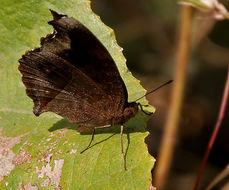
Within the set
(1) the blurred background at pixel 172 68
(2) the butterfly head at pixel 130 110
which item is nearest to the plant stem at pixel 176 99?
(2) the butterfly head at pixel 130 110

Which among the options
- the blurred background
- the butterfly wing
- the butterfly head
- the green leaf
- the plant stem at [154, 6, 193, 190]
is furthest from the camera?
the blurred background

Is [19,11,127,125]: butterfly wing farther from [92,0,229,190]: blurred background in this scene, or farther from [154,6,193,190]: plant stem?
[92,0,229,190]: blurred background

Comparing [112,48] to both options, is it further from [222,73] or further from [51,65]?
[222,73]

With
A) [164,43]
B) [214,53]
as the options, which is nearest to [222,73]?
[214,53]

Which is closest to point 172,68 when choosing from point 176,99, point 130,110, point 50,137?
point 176,99

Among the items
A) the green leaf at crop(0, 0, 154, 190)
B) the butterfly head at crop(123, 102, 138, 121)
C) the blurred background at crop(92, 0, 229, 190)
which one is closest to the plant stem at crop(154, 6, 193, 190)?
the green leaf at crop(0, 0, 154, 190)

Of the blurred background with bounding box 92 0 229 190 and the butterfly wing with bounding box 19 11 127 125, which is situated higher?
the butterfly wing with bounding box 19 11 127 125
